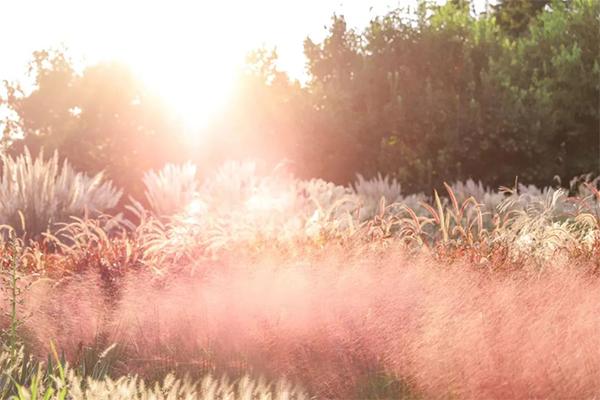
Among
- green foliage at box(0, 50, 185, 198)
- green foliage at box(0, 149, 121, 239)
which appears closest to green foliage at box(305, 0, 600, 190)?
green foliage at box(0, 50, 185, 198)

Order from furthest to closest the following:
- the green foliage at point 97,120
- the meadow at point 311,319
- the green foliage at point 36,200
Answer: the green foliage at point 97,120
the green foliage at point 36,200
the meadow at point 311,319

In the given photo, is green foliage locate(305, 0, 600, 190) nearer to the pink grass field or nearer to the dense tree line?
the dense tree line

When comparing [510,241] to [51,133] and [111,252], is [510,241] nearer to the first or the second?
[111,252]

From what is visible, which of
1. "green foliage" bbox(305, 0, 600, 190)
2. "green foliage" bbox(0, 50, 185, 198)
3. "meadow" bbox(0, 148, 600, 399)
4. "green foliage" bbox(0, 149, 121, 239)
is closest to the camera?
"meadow" bbox(0, 148, 600, 399)

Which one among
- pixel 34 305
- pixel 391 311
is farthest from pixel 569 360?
pixel 34 305

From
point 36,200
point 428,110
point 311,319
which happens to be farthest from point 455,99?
point 311,319

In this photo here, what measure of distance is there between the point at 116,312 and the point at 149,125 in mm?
19223

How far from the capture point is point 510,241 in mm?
6797

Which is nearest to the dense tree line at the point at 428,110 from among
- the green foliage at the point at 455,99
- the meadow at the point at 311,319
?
the green foliage at the point at 455,99

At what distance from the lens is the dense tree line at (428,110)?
20297mm

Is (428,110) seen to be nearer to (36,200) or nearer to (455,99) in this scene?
(455,99)

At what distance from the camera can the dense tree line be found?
66.6ft

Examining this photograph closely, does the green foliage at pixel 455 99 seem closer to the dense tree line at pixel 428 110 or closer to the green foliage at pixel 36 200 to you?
the dense tree line at pixel 428 110

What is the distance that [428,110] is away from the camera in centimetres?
2039
